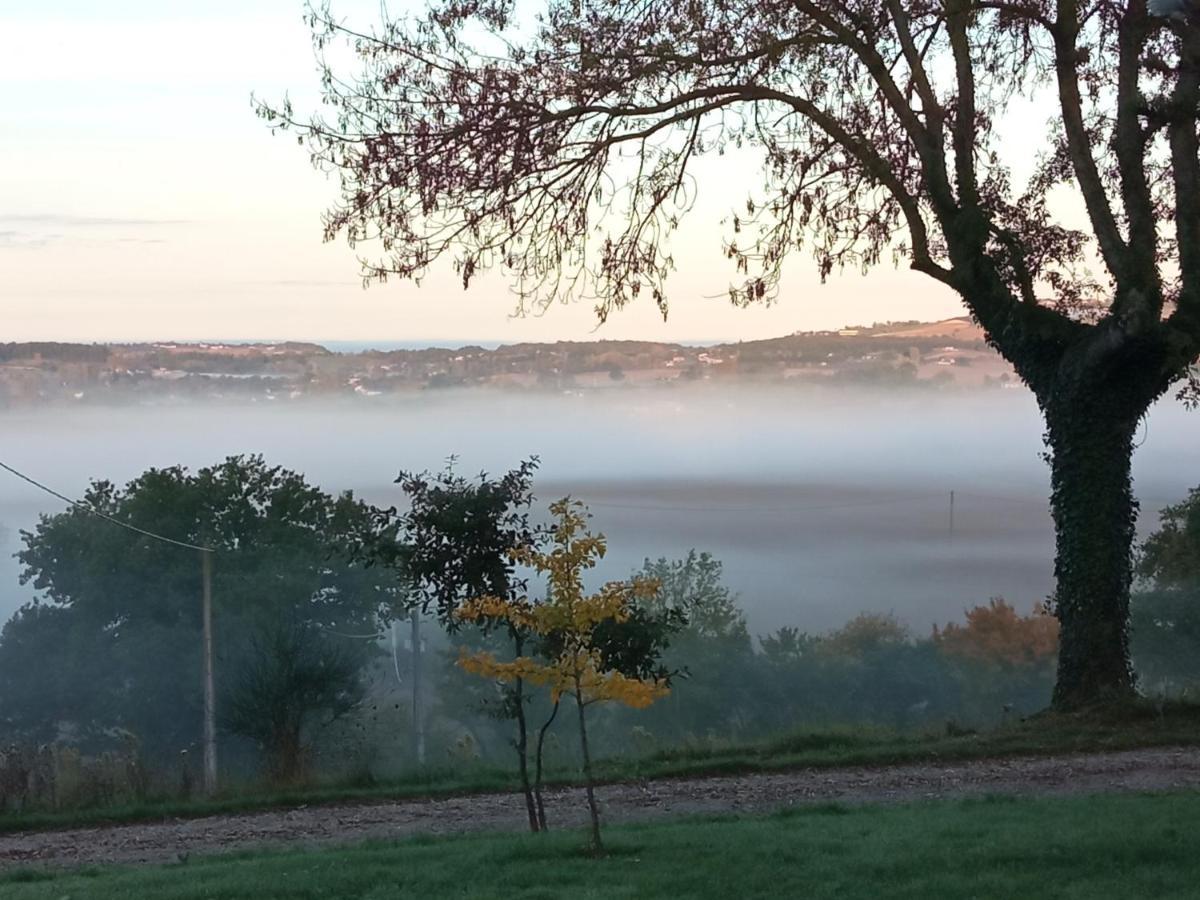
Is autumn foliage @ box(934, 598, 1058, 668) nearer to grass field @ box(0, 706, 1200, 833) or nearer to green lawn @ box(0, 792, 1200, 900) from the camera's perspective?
grass field @ box(0, 706, 1200, 833)

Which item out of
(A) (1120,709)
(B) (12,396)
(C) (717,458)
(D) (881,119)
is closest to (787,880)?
(A) (1120,709)

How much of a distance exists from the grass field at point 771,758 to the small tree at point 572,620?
180 inches

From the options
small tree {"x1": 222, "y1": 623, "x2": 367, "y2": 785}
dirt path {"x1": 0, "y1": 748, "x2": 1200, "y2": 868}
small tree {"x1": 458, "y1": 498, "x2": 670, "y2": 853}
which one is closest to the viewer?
small tree {"x1": 458, "y1": 498, "x2": 670, "y2": 853}

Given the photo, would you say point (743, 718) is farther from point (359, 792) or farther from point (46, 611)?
point (359, 792)

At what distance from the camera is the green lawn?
748 centimetres

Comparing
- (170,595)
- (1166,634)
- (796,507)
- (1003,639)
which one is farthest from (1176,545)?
(796,507)

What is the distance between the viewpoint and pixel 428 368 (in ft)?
208

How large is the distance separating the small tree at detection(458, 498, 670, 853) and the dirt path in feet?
8.76

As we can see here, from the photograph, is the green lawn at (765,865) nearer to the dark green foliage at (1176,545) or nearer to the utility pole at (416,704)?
the dark green foliage at (1176,545)

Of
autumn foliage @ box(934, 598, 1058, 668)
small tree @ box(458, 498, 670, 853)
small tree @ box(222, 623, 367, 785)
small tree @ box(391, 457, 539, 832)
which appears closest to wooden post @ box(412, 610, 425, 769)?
small tree @ box(222, 623, 367, 785)

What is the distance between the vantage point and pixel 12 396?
62188mm

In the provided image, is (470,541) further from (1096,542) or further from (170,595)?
(170,595)

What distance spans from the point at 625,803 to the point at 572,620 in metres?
3.85

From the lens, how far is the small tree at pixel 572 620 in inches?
346
